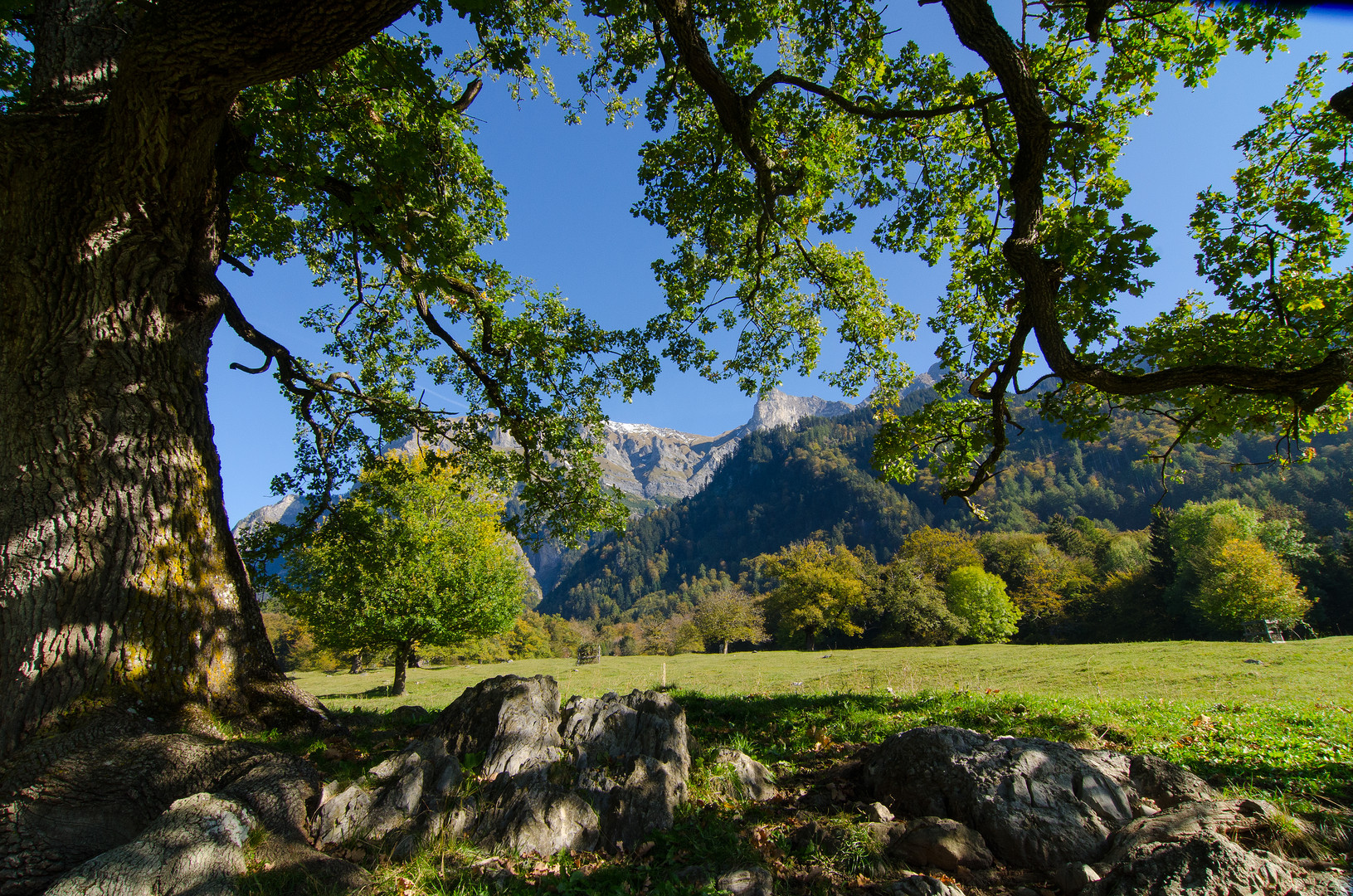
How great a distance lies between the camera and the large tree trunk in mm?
4090

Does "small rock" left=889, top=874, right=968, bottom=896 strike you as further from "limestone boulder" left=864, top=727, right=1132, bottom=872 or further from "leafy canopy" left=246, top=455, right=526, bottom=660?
"leafy canopy" left=246, top=455, right=526, bottom=660

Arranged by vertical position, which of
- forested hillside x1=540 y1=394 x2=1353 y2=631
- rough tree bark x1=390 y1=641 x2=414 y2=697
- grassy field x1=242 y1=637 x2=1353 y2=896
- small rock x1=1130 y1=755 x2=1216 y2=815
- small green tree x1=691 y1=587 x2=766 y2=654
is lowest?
small green tree x1=691 y1=587 x2=766 y2=654

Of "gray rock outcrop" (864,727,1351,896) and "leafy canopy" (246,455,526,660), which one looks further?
"leafy canopy" (246,455,526,660)

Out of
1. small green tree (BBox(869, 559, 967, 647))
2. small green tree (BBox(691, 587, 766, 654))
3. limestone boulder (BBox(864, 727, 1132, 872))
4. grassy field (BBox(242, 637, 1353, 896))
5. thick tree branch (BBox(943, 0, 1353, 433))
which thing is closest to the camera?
grassy field (BBox(242, 637, 1353, 896))

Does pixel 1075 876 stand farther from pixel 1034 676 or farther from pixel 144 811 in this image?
pixel 1034 676

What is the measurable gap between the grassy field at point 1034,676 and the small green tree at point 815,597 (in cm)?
2104

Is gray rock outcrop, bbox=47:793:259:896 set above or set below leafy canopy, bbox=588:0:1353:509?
below

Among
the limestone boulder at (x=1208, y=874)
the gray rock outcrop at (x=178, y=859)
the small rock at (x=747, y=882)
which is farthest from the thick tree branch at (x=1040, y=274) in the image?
the gray rock outcrop at (x=178, y=859)

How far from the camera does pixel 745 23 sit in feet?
21.2

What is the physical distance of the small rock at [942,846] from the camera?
353 centimetres

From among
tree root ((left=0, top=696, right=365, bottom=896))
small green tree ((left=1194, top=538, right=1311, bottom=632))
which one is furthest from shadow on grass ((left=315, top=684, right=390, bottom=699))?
small green tree ((left=1194, top=538, right=1311, bottom=632))

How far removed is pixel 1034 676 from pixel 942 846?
54.6 feet

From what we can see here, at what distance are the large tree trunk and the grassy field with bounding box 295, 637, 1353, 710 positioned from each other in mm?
8161

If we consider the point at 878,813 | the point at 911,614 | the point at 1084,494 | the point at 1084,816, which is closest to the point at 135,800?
the point at 878,813
